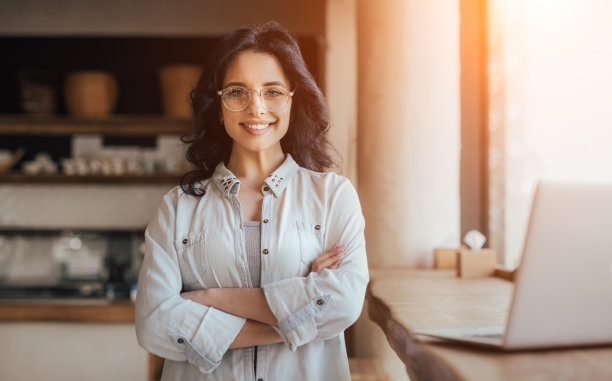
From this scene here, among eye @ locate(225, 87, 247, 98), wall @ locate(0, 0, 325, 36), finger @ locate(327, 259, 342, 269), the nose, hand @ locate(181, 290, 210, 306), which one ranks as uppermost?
wall @ locate(0, 0, 325, 36)

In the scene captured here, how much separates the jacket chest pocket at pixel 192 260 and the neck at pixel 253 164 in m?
0.24

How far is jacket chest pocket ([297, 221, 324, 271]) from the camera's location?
5.15 feet

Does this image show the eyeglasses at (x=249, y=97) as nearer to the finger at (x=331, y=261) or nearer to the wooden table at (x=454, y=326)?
the finger at (x=331, y=261)

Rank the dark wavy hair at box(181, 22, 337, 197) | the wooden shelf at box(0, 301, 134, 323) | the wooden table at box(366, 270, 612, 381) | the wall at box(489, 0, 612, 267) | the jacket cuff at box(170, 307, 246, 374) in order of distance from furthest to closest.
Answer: the wooden shelf at box(0, 301, 134, 323) → the wall at box(489, 0, 612, 267) → the dark wavy hair at box(181, 22, 337, 197) → the jacket cuff at box(170, 307, 246, 374) → the wooden table at box(366, 270, 612, 381)

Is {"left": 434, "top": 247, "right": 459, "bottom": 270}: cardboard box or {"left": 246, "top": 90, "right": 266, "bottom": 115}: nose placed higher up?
{"left": 246, "top": 90, "right": 266, "bottom": 115}: nose

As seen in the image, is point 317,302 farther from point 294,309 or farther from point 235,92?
point 235,92

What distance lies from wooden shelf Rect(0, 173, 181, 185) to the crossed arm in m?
2.92

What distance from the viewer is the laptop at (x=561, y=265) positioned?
36.3 inches

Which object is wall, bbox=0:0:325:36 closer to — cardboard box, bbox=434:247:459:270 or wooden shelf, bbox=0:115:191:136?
wooden shelf, bbox=0:115:191:136

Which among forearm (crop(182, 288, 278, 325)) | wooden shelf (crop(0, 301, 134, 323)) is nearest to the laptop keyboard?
forearm (crop(182, 288, 278, 325))

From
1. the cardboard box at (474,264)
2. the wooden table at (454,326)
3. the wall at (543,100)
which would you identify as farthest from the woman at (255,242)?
the wall at (543,100)

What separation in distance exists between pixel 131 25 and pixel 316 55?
1.55 meters

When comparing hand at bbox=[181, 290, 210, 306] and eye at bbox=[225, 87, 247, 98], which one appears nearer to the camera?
hand at bbox=[181, 290, 210, 306]

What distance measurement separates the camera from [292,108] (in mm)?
1739
